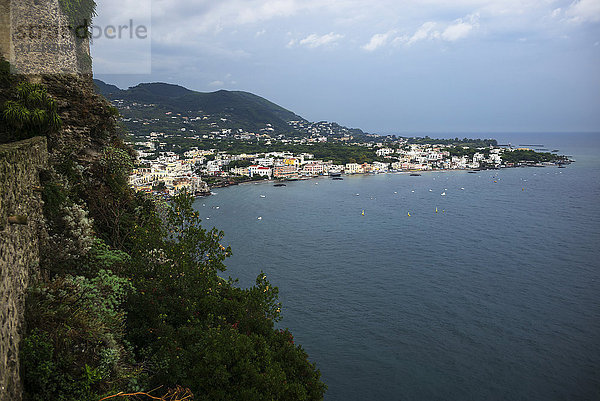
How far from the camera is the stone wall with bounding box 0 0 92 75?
296 inches

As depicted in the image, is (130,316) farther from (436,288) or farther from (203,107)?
(203,107)

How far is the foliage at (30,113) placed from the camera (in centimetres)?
620

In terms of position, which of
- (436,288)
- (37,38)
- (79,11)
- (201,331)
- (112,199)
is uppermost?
(79,11)

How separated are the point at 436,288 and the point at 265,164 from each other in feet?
175

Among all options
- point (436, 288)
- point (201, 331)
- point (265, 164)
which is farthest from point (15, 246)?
point (265, 164)

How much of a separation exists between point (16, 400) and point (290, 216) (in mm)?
36298

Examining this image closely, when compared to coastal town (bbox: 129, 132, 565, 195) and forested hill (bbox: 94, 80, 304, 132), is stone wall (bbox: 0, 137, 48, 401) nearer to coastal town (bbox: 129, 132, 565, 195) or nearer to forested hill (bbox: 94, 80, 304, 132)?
coastal town (bbox: 129, 132, 565, 195)

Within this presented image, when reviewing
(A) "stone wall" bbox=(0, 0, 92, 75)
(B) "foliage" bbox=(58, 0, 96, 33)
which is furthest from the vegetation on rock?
(B) "foliage" bbox=(58, 0, 96, 33)

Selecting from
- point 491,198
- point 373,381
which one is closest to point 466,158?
point 491,198

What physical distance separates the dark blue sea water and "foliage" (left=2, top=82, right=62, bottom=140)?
11.7 meters

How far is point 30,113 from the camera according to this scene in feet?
20.8

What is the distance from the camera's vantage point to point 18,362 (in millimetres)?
3719

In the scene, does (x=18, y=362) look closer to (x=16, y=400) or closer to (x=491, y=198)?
(x=16, y=400)

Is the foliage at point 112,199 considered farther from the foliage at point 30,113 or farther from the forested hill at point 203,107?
the forested hill at point 203,107
